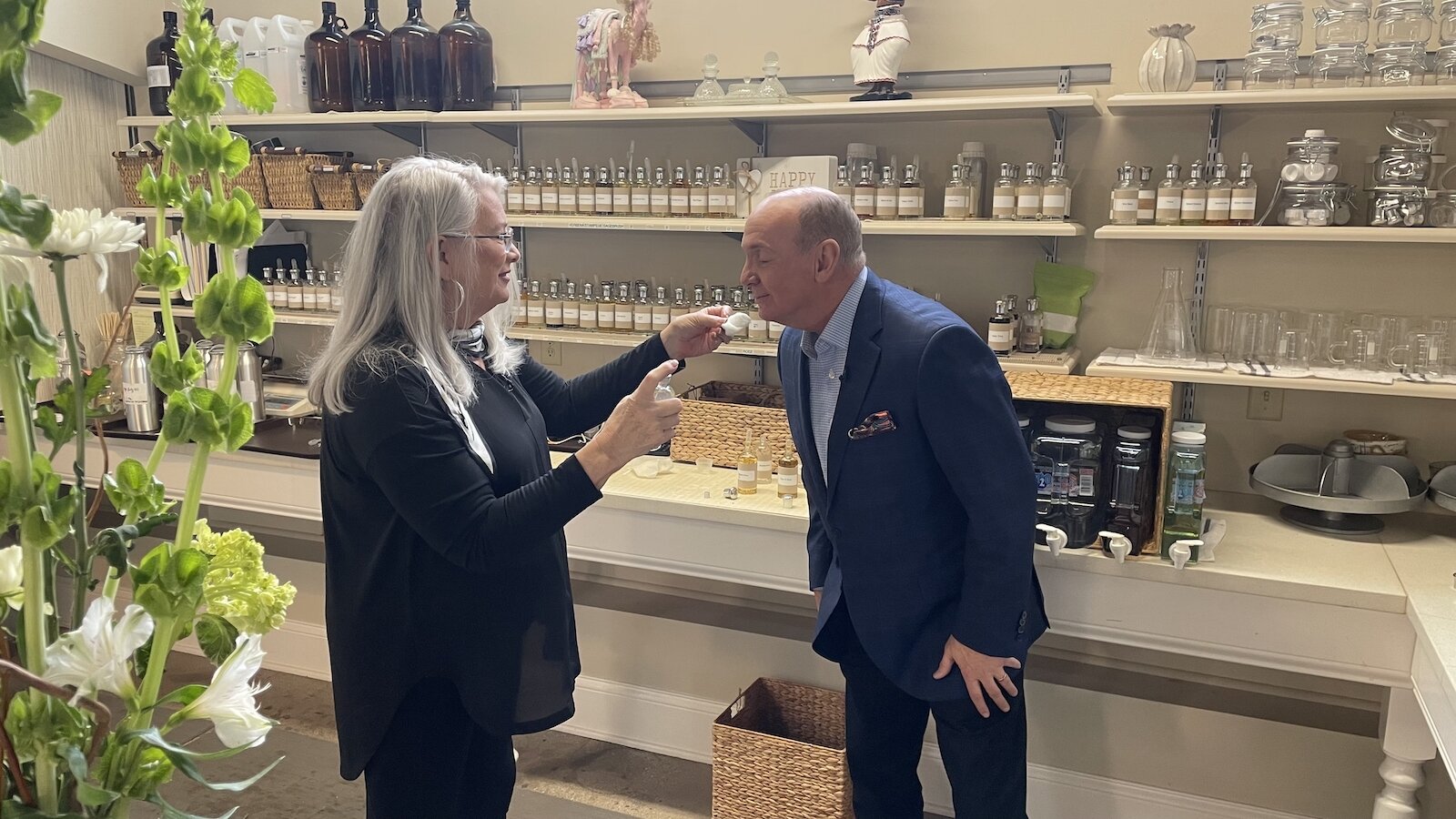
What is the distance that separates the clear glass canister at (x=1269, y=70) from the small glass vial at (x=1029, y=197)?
0.51 metres

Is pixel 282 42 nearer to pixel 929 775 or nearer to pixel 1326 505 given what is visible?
pixel 929 775

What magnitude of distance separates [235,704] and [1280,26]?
8.72ft

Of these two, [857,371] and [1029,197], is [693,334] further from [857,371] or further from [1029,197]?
[1029,197]

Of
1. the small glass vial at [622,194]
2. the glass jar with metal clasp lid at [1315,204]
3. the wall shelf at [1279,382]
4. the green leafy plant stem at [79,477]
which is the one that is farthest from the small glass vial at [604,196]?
the green leafy plant stem at [79,477]

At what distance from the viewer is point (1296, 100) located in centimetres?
238

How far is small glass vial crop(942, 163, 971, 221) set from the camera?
279 cm

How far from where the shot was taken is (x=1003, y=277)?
2975 millimetres

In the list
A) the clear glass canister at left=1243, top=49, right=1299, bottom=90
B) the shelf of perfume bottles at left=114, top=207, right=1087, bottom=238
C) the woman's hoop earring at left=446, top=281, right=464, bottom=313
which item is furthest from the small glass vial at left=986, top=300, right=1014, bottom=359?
the woman's hoop earring at left=446, top=281, right=464, bottom=313

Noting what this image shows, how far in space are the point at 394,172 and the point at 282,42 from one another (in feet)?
7.17

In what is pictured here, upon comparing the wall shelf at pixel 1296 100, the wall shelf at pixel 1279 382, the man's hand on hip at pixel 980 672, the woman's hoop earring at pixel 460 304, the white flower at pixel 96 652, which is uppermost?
the wall shelf at pixel 1296 100

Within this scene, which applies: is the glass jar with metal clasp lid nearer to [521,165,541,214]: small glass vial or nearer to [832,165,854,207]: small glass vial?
[832,165,854,207]: small glass vial

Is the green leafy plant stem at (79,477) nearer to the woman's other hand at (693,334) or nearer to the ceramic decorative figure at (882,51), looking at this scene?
the woman's other hand at (693,334)

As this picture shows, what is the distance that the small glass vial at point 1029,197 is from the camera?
2.68 m

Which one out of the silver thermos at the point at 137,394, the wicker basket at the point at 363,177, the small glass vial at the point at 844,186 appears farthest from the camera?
the wicker basket at the point at 363,177
